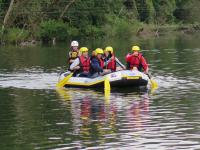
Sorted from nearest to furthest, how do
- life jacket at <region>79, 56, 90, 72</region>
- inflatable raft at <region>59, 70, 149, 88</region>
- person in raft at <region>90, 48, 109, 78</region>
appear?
inflatable raft at <region>59, 70, 149, 88</region> < person in raft at <region>90, 48, 109, 78</region> < life jacket at <region>79, 56, 90, 72</region>

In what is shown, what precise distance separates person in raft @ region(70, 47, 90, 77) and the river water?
118cm

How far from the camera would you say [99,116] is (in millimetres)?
19016

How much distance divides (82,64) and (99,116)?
8.38 m

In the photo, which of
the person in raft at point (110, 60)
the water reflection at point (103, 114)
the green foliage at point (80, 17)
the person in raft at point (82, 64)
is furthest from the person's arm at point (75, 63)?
the green foliage at point (80, 17)

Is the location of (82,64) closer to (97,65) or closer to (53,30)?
(97,65)

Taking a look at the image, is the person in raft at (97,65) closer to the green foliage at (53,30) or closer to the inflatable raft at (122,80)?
the inflatable raft at (122,80)

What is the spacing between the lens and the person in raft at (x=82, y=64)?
2716cm

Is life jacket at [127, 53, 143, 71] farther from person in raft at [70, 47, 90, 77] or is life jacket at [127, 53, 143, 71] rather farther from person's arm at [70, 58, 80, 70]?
person's arm at [70, 58, 80, 70]

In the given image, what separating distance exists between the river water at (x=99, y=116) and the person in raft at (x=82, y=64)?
1177 mm

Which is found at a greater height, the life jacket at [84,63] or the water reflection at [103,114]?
the life jacket at [84,63]

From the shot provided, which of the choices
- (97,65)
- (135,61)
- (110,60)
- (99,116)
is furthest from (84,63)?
(99,116)

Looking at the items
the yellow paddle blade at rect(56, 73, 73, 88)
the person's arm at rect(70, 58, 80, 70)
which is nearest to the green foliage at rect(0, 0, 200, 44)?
the yellow paddle blade at rect(56, 73, 73, 88)

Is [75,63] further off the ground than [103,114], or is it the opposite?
[75,63]

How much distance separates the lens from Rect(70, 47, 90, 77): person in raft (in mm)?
27156
